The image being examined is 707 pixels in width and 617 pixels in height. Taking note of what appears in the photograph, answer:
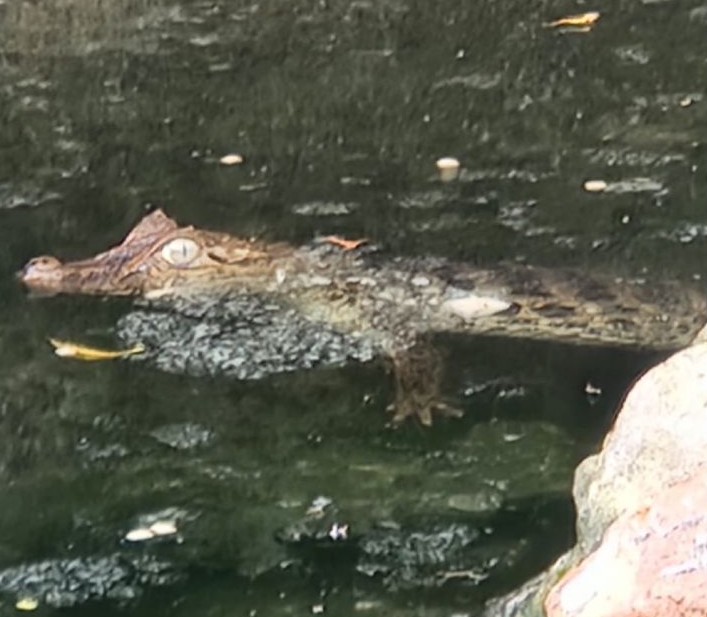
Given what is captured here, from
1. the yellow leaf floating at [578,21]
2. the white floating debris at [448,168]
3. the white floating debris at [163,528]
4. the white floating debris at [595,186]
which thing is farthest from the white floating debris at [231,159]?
the white floating debris at [163,528]

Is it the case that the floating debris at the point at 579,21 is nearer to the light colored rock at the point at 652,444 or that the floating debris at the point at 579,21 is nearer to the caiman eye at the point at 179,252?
the caiman eye at the point at 179,252

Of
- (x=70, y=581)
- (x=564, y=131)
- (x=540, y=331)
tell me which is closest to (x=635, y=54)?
(x=564, y=131)

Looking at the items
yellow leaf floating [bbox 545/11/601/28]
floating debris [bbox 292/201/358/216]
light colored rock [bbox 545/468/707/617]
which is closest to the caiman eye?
floating debris [bbox 292/201/358/216]

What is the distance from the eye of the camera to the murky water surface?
194 inches

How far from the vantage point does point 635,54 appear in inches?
364

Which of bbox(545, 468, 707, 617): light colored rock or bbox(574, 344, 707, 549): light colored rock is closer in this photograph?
bbox(545, 468, 707, 617): light colored rock

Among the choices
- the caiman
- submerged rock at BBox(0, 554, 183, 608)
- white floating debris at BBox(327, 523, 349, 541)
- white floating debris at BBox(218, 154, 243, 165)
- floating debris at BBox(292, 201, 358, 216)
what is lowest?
submerged rock at BBox(0, 554, 183, 608)

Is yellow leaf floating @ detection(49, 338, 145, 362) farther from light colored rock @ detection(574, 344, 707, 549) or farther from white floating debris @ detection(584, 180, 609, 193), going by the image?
light colored rock @ detection(574, 344, 707, 549)

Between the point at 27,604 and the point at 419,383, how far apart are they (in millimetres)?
1907

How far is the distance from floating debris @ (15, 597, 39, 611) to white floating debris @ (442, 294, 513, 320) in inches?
95.6

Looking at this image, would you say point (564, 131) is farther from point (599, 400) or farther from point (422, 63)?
point (599, 400)

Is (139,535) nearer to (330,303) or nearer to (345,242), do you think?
(330,303)

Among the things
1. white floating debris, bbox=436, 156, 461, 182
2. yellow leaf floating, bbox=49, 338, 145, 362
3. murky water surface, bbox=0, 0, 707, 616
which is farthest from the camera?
white floating debris, bbox=436, 156, 461, 182

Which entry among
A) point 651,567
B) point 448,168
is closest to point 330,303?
point 448,168
